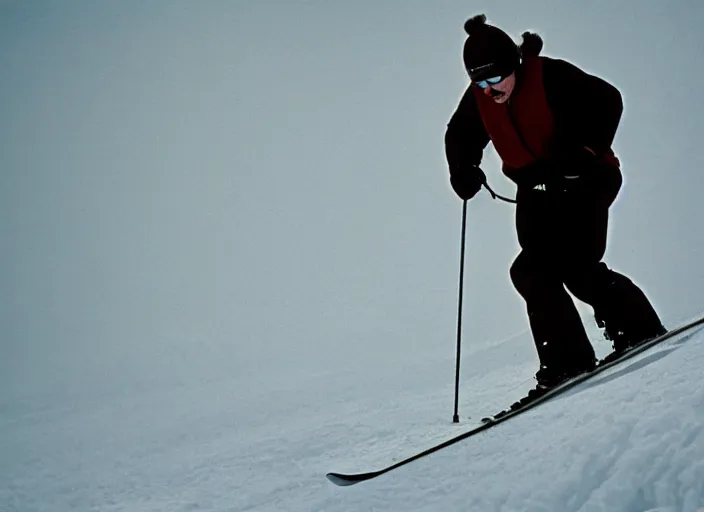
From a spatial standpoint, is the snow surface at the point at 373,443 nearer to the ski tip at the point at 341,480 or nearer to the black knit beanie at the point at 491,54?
the ski tip at the point at 341,480

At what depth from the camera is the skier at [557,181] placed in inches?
95.5

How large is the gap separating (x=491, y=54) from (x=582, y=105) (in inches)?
16.7

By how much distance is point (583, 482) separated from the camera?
1210 millimetres

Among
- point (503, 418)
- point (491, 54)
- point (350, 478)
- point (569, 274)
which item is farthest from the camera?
point (569, 274)

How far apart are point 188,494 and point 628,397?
2.95 m

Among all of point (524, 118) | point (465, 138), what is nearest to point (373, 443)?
point (465, 138)

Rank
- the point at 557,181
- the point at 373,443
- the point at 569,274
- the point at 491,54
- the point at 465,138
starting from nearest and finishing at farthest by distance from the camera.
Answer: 1. the point at 491,54
2. the point at 557,181
3. the point at 569,274
4. the point at 465,138
5. the point at 373,443

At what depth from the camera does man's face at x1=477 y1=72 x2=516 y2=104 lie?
8.00ft

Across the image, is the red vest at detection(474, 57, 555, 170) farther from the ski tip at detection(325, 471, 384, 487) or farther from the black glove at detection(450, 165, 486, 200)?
the ski tip at detection(325, 471, 384, 487)

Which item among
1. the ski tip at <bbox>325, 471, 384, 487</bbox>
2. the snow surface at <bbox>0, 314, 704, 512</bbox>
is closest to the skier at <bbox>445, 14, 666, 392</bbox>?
the snow surface at <bbox>0, 314, 704, 512</bbox>

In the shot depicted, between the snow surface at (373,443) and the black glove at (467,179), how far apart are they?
1.16 meters

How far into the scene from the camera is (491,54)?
7.82 feet

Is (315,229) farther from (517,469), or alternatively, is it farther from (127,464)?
(517,469)

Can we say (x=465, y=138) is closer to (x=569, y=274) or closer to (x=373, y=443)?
Result: (x=569, y=274)
